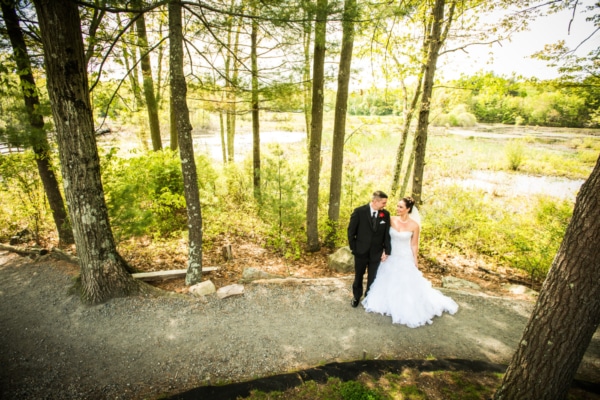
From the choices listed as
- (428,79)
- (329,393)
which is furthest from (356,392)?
(428,79)

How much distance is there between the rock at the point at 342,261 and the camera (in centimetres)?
755

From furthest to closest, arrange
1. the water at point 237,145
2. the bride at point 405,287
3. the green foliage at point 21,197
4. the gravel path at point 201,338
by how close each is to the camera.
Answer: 1. the water at point 237,145
2. the green foliage at point 21,197
3. the bride at point 405,287
4. the gravel path at point 201,338

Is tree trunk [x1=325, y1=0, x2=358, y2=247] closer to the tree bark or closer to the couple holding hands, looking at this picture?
the tree bark

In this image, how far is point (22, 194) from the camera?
8.33 m

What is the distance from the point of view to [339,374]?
3.65 meters

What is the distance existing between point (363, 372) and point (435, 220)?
7.26m

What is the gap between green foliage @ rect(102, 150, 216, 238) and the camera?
21.6ft

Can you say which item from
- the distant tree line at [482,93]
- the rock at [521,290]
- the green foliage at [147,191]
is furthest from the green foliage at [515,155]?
the green foliage at [147,191]

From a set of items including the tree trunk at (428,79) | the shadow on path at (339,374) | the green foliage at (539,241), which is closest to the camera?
the shadow on path at (339,374)

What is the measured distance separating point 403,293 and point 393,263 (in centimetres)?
54

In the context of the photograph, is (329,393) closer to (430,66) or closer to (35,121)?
(430,66)

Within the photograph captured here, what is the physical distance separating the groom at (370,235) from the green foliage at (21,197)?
8421 millimetres

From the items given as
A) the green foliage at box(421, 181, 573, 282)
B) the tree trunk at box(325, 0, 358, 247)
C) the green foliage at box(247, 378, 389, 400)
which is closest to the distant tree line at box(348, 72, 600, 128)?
the tree trunk at box(325, 0, 358, 247)

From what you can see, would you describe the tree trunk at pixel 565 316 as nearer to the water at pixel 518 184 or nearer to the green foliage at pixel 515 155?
the water at pixel 518 184
